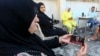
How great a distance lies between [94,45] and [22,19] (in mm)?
4268

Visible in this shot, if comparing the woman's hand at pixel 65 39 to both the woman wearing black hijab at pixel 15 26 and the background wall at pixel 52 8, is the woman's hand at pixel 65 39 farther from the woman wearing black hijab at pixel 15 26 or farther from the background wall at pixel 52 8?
the background wall at pixel 52 8

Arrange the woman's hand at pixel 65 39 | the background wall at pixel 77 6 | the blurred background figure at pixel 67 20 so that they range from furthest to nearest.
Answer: the background wall at pixel 77 6, the blurred background figure at pixel 67 20, the woman's hand at pixel 65 39

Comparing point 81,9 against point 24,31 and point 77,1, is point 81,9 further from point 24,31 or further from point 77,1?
point 24,31

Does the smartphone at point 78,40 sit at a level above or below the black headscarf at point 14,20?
below

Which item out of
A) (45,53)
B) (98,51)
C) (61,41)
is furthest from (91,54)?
(45,53)

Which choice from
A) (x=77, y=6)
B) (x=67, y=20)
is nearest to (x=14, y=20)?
(x=67, y=20)

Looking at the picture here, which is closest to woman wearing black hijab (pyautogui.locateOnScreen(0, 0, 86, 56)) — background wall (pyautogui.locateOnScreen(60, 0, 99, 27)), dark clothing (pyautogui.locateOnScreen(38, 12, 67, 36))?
dark clothing (pyautogui.locateOnScreen(38, 12, 67, 36))

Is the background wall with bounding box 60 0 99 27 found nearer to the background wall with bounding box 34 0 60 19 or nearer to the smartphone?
the background wall with bounding box 34 0 60 19

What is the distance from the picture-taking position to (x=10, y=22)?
4.35 ft

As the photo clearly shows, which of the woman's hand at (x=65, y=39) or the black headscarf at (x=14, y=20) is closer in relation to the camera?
the black headscarf at (x=14, y=20)

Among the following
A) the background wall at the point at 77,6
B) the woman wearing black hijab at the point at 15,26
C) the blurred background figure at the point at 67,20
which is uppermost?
the woman wearing black hijab at the point at 15,26

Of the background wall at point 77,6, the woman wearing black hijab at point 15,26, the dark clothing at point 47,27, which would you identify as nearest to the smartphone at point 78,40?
the woman wearing black hijab at point 15,26

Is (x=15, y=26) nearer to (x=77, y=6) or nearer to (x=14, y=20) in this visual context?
(x=14, y=20)

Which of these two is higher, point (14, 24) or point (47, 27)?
point (14, 24)
